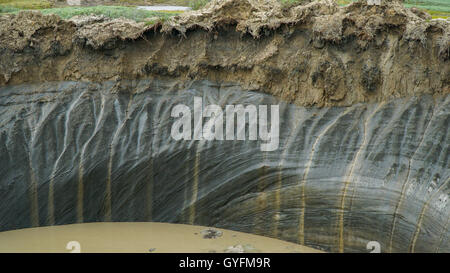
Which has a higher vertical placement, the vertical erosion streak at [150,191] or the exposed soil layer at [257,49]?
the exposed soil layer at [257,49]

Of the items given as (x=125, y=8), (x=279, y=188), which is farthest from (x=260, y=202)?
(x=125, y=8)

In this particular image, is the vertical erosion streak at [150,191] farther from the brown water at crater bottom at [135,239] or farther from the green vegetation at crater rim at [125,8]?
the green vegetation at crater rim at [125,8]

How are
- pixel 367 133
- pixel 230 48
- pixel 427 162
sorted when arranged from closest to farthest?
1. pixel 427 162
2. pixel 367 133
3. pixel 230 48

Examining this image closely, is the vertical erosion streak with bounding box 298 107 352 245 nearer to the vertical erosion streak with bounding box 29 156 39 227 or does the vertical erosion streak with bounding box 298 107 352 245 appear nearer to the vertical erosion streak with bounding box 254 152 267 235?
the vertical erosion streak with bounding box 254 152 267 235

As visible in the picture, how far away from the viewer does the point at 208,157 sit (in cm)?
880

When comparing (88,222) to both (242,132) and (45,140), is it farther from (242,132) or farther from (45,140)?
(242,132)

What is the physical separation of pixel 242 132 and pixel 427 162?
123 inches

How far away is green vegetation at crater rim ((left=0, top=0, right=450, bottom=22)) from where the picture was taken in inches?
411

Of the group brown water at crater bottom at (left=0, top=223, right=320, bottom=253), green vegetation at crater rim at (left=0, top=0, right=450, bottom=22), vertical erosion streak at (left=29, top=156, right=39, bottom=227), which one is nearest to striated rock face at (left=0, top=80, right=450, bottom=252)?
vertical erosion streak at (left=29, top=156, right=39, bottom=227)

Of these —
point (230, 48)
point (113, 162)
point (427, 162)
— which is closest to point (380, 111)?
point (427, 162)

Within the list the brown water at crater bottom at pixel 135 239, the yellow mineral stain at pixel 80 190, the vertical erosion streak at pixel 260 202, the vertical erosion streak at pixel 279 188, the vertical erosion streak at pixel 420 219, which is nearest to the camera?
the vertical erosion streak at pixel 420 219

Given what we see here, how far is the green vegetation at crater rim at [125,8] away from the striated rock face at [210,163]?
1949 mm

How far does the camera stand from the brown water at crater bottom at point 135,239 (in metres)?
7.73

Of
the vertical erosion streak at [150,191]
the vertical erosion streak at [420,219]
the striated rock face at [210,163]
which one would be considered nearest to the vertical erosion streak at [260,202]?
the striated rock face at [210,163]
